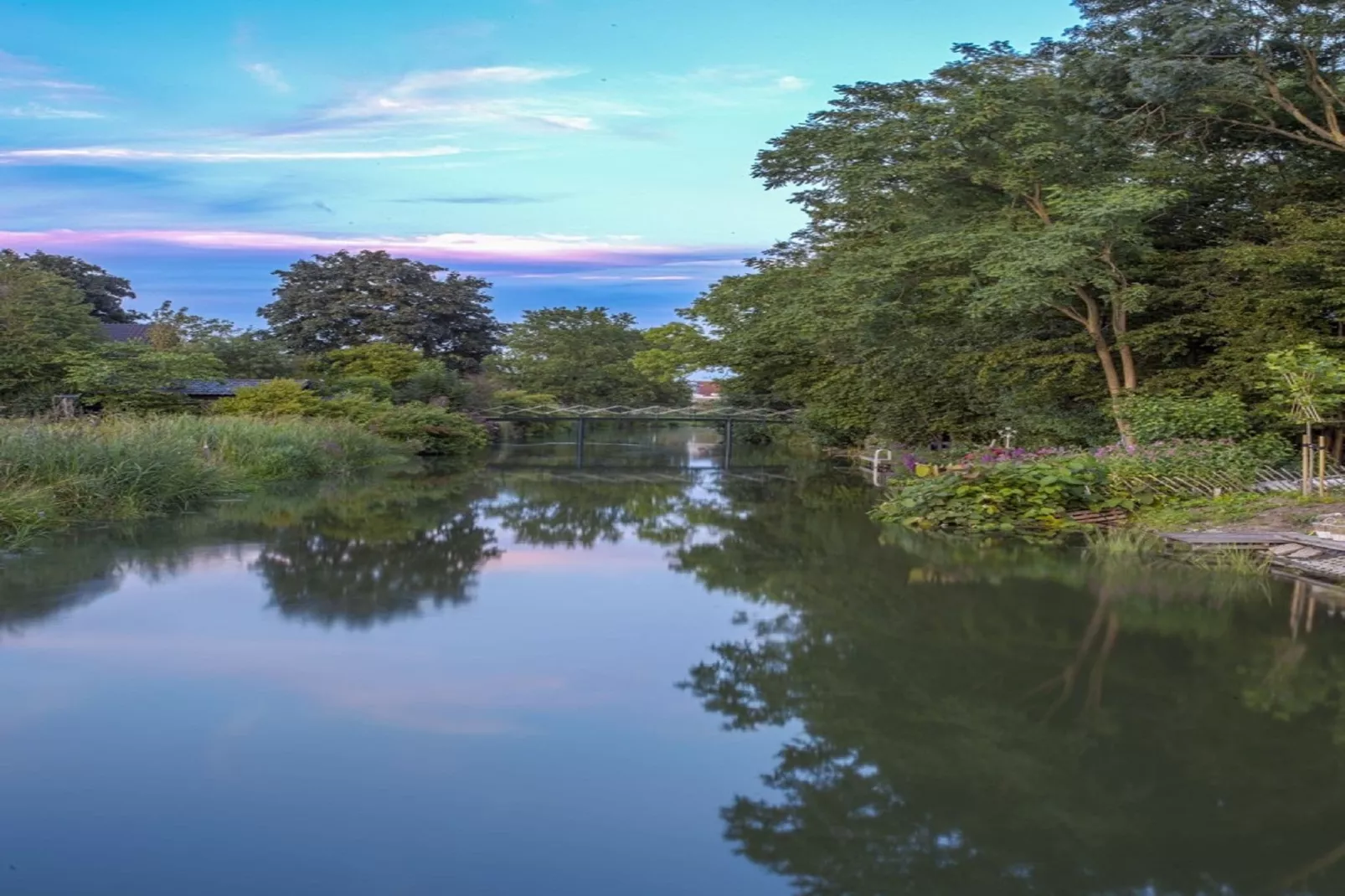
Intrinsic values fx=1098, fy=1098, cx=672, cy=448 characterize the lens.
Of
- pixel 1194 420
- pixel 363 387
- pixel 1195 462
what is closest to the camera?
pixel 1195 462

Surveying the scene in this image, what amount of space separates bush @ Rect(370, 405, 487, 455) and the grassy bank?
8581 mm

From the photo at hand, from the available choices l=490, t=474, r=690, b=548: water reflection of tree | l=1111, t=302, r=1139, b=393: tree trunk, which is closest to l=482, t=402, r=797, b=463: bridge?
l=490, t=474, r=690, b=548: water reflection of tree

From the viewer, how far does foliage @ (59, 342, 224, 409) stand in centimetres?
2534

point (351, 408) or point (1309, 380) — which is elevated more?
point (1309, 380)

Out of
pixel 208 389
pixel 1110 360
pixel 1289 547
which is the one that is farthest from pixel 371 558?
pixel 208 389

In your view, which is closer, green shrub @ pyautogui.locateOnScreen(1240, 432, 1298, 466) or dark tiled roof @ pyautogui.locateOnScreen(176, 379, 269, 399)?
green shrub @ pyautogui.locateOnScreen(1240, 432, 1298, 466)

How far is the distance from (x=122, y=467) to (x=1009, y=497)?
10.9 m

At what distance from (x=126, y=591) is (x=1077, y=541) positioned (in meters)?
9.48

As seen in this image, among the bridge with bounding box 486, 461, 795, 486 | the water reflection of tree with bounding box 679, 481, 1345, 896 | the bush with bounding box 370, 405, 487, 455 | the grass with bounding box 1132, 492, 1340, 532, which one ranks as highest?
the bush with bounding box 370, 405, 487, 455

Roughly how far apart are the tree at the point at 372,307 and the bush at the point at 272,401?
16688 mm

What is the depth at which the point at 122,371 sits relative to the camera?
86.0 ft

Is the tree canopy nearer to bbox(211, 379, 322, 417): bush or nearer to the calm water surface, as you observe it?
the calm water surface

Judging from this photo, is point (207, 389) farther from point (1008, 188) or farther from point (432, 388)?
point (1008, 188)

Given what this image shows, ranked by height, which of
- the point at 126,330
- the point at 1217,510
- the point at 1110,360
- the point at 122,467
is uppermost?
the point at 126,330
